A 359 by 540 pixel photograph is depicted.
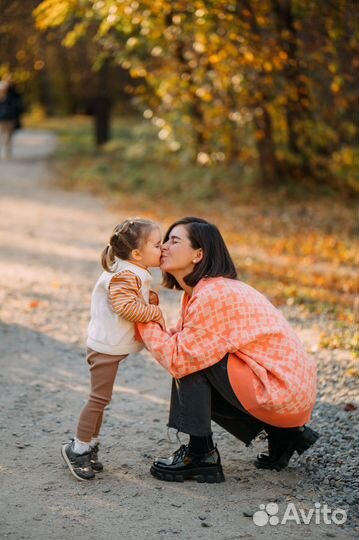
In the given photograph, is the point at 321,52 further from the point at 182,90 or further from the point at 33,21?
the point at 33,21

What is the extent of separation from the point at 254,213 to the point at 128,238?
27.3ft

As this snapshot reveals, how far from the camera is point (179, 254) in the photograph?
3977 mm

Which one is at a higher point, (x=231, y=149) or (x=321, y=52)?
(x=321, y=52)

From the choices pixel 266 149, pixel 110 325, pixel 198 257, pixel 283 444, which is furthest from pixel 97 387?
pixel 266 149

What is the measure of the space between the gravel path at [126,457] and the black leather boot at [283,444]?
0.07m

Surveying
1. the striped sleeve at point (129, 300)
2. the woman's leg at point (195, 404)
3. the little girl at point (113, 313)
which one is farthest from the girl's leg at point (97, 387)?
the woman's leg at point (195, 404)

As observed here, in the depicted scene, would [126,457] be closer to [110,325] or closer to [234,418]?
[234,418]

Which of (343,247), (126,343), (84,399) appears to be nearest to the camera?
(126,343)

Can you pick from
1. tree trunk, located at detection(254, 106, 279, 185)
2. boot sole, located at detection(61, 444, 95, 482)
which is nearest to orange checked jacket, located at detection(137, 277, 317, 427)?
boot sole, located at detection(61, 444, 95, 482)

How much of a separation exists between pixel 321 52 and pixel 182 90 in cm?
303

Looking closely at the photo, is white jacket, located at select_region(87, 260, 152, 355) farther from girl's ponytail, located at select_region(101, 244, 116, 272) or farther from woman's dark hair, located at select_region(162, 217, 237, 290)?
woman's dark hair, located at select_region(162, 217, 237, 290)

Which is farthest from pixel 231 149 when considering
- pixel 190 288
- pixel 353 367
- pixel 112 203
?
pixel 190 288

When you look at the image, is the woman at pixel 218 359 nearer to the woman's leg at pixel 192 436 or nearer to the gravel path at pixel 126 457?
the woman's leg at pixel 192 436

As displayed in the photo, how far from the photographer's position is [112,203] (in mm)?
13430
